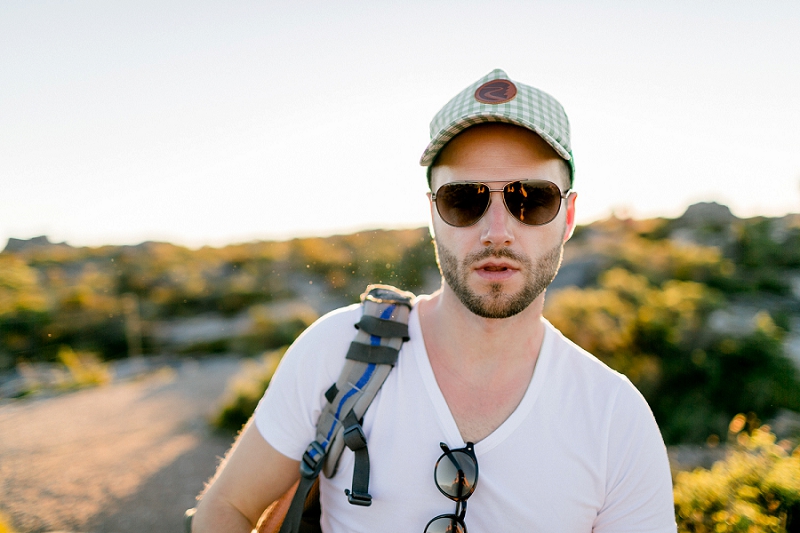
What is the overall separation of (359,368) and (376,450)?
0.94 ft

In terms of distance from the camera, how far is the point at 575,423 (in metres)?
1.54

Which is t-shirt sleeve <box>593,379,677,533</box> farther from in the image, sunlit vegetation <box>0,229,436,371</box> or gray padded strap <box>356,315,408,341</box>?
sunlit vegetation <box>0,229,436,371</box>

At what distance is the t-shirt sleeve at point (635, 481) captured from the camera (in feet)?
4.81

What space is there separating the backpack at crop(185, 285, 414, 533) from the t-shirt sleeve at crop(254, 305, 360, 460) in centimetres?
5

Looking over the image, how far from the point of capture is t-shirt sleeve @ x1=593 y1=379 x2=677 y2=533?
146cm

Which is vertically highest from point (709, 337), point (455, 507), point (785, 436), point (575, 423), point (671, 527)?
point (575, 423)

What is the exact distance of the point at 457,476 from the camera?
1436 mm

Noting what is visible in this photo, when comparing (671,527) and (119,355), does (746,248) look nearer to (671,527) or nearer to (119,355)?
(671,527)

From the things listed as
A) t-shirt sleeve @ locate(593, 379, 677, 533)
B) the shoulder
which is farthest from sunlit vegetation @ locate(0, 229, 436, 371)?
t-shirt sleeve @ locate(593, 379, 677, 533)

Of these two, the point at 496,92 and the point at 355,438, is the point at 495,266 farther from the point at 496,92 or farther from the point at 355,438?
the point at 355,438

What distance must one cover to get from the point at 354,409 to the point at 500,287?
0.68 m

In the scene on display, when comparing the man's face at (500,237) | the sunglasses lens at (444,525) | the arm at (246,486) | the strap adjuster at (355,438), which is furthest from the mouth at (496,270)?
the arm at (246,486)

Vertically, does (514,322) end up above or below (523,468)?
above

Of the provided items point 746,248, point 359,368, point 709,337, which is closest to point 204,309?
point 709,337
